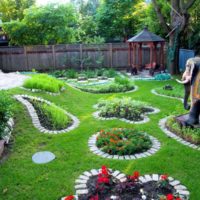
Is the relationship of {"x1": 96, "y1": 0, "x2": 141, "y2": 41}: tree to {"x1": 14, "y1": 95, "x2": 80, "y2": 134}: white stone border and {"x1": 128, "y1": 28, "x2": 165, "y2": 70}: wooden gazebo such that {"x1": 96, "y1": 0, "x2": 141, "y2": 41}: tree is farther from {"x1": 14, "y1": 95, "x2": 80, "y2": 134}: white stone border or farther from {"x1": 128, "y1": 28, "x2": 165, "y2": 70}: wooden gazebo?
{"x1": 14, "y1": 95, "x2": 80, "y2": 134}: white stone border

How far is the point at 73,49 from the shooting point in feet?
50.5

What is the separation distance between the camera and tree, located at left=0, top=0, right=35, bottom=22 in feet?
68.8

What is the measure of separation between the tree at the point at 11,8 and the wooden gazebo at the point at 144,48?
11723 mm

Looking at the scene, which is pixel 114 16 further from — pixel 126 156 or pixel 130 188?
pixel 130 188

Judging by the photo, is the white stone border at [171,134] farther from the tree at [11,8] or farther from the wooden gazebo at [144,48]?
the tree at [11,8]

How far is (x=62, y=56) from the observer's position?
1533 cm

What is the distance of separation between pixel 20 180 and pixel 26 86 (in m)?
4.60

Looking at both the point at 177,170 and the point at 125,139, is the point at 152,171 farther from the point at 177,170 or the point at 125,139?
the point at 125,139

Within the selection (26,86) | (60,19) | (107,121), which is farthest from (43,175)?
(60,19)

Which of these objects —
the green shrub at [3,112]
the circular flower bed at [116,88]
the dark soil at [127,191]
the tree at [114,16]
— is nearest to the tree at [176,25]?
the circular flower bed at [116,88]

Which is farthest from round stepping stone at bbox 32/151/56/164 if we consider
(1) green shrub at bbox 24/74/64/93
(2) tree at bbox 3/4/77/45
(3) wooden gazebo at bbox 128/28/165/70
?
(2) tree at bbox 3/4/77/45

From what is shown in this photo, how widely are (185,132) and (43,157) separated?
2871 mm

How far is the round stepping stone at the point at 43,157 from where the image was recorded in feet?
14.5

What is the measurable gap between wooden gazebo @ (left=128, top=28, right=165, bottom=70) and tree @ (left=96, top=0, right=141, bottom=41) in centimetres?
621
